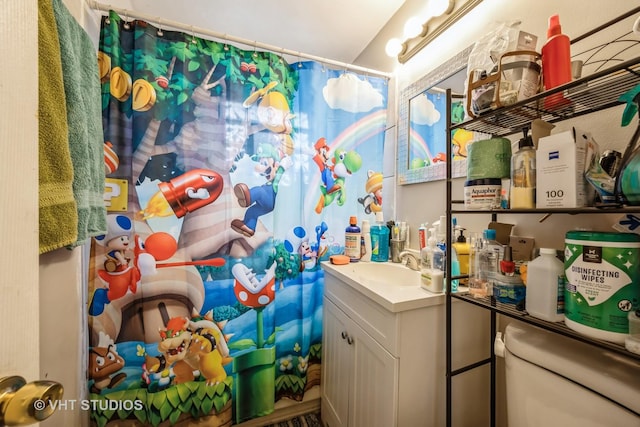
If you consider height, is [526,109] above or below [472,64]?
below

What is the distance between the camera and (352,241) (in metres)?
1.31

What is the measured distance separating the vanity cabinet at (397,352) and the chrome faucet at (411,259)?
0.31 meters

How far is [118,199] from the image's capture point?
1.03 metres

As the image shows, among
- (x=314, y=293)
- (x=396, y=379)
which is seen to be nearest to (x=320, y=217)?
(x=314, y=293)

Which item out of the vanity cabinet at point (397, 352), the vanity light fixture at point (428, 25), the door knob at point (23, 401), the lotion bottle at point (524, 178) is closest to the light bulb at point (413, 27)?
the vanity light fixture at point (428, 25)

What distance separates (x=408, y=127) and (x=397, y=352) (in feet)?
3.65

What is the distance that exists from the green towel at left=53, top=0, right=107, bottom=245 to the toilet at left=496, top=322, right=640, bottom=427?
119cm

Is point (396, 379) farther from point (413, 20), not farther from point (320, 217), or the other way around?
point (413, 20)

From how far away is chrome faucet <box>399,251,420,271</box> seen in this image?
1.17 m

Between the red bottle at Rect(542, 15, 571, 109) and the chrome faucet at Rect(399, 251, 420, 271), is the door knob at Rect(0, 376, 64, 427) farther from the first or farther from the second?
the chrome faucet at Rect(399, 251, 420, 271)

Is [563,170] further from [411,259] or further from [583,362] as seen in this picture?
[411,259]

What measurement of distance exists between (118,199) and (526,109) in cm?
146

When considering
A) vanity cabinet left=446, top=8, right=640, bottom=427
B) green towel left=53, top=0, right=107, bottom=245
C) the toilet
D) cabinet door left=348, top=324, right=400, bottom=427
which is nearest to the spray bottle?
cabinet door left=348, top=324, right=400, bottom=427

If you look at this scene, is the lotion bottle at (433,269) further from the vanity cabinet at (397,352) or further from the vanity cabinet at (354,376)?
the vanity cabinet at (354,376)
